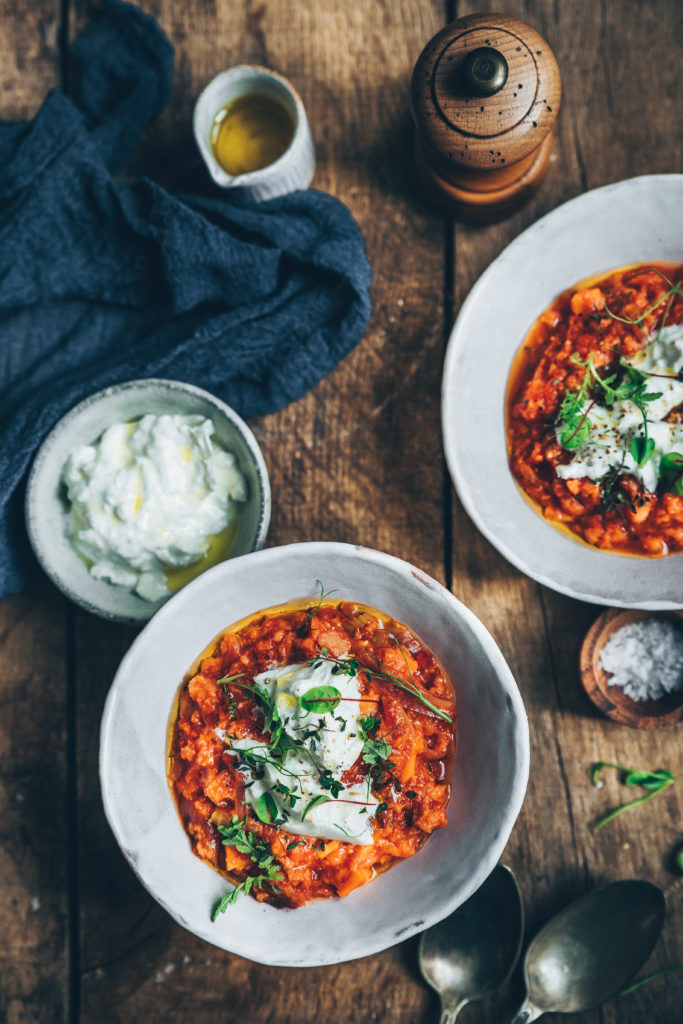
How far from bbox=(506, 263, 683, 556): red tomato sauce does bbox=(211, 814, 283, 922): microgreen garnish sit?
1.15 m

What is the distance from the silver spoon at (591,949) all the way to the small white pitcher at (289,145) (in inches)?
88.3

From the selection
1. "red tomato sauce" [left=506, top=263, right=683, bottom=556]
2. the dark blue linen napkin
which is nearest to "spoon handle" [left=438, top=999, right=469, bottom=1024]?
"red tomato sauce" [left=506, top=263, right=683, bottom=556]

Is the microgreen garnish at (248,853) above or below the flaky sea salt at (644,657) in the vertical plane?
above

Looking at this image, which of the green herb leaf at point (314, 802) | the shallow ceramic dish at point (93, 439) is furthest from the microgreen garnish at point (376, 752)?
the shallow ceramic dish at point (93, 439)

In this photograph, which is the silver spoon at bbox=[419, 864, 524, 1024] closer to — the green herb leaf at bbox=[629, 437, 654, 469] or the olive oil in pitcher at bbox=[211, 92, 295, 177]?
the green herb leaf at bbox=[629, 437, 654, 469]

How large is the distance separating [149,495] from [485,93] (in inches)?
52.6

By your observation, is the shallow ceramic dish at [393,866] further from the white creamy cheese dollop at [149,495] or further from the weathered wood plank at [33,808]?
the weathered wood plank at [33,808]

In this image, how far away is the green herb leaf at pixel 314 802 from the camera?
1.77 m

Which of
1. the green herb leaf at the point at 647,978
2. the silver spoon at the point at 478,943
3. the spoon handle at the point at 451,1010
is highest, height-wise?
the silver spoon at the point at 478,943

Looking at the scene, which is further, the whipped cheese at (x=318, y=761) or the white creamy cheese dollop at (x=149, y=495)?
the white creamy cheese dollop at (x=149, y=495)

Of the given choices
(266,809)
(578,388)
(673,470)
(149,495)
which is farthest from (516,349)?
(266,809)

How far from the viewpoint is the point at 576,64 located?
7.75 ft

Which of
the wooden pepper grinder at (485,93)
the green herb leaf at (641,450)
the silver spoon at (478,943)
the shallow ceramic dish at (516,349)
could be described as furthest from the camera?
the silver spoon at (478,943)

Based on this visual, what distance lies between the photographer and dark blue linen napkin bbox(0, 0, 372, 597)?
7.36 ft
